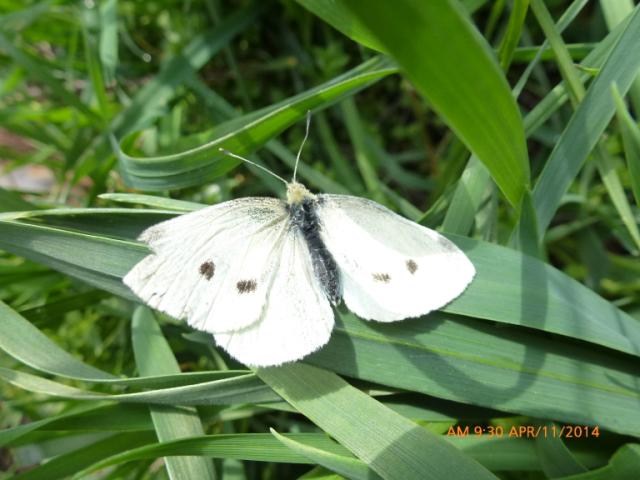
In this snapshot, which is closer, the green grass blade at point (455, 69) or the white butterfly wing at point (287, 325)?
the green grass blade at point (455, 69)

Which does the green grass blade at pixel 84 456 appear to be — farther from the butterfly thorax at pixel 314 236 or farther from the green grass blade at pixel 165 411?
the butterfly thorax at pixel 314 236

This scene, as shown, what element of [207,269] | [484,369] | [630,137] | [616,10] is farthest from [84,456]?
[616,10]

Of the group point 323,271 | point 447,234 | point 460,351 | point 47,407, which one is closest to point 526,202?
point 447,234

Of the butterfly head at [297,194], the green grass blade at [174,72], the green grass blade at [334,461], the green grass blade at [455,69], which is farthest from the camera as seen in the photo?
the green grass blade at [174,72]

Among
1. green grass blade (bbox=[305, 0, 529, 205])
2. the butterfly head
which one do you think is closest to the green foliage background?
green grass blade (bbox=[305, 0, 529, 205])

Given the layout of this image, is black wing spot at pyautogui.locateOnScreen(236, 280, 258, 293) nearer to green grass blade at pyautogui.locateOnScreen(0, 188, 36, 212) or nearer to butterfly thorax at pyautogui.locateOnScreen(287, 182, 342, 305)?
butterfly thorax at pyautogui.locateOnScreen(287, 182, 342, 305)

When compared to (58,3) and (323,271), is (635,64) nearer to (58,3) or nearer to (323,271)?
(323,271)
